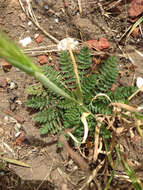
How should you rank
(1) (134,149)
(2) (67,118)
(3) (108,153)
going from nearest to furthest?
(3) (108,153)
(2) (67,118)
(1) (134,149)

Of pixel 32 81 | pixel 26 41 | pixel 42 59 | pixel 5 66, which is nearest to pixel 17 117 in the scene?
pixel 32 81

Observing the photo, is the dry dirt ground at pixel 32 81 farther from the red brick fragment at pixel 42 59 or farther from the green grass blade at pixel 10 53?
the green grass blade at pixel 10 53

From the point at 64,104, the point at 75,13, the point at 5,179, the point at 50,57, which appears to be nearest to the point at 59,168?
the point at 5,179

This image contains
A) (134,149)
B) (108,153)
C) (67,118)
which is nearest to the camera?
(108,153)

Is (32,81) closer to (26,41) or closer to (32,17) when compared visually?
(26,41)

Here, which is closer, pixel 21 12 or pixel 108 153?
pixel 108 153

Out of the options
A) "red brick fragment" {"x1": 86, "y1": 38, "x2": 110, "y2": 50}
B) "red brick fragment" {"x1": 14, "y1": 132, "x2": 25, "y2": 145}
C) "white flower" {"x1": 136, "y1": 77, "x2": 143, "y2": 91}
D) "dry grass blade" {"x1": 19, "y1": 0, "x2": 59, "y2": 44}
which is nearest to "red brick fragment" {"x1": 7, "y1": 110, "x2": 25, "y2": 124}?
"red brick fragment" {"x1": 14, "y1": 132, "x2": 25, "y2": 145}

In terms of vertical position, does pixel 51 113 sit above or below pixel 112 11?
below

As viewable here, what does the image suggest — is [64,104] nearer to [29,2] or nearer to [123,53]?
[123,53]

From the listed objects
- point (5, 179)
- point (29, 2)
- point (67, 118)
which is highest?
point (29, 2)
